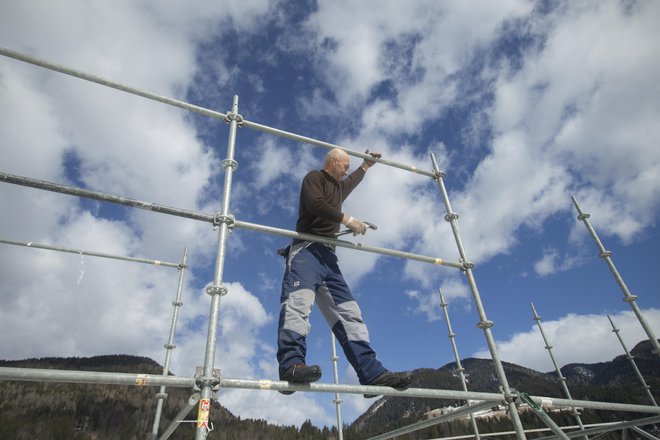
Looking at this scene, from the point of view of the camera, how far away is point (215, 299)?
97.8 inches

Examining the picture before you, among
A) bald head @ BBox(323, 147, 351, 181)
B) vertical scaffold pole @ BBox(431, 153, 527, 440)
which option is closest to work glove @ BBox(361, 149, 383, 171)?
bald head @ BBox(323, 147, 351, 181)

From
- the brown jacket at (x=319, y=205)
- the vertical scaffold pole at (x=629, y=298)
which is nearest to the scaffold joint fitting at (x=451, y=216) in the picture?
the brown jacket at (x=319, y=205)

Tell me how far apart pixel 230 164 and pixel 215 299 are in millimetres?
1237

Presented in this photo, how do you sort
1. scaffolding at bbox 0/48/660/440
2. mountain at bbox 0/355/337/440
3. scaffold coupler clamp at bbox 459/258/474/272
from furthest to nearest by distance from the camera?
mountain at bbox 0/355/337/440 < scaffold coupler clamp at bbox 459/258/474/272 < scaffolding at bbox 0/48/660/440

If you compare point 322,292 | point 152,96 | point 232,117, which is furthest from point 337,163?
point 152,96

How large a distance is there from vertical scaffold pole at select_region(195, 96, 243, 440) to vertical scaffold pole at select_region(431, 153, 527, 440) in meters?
2.40

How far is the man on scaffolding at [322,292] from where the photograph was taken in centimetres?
263

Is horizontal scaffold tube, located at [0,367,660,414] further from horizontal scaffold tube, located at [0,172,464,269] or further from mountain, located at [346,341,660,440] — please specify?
horizontal scaffold tube, located at [0,172,464,269]

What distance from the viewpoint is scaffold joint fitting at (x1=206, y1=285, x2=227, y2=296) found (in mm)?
2498

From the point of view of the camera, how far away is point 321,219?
11.2 ft

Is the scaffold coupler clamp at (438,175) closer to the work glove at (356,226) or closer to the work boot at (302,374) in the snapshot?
the work glove at (356,226)

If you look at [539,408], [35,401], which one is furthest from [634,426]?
[35,401]

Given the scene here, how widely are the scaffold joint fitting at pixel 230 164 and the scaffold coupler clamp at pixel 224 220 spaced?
46 cm

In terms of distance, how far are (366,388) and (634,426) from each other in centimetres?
419
